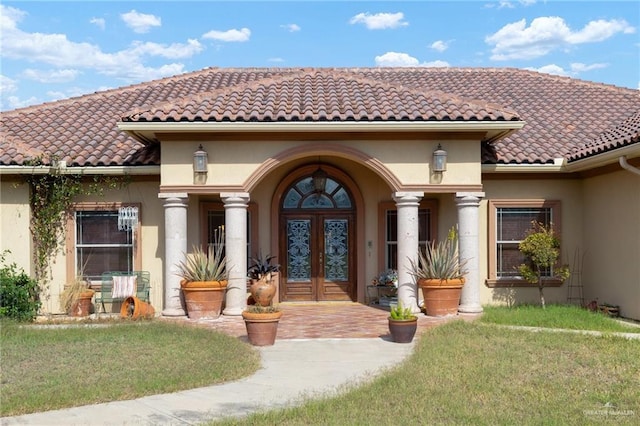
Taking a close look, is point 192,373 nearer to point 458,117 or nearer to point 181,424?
point 181,424

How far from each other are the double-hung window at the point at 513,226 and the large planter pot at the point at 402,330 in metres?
4.85

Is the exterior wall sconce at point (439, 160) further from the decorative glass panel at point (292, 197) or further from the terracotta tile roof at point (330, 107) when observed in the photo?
the decorative glass panel at point (292, 197)

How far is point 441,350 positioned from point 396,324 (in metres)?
1.07

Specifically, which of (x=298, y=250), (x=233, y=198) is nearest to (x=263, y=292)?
(x=233, y=198)

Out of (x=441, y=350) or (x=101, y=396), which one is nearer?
(x=101, y=396)

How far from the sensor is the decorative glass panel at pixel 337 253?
49.1 feet

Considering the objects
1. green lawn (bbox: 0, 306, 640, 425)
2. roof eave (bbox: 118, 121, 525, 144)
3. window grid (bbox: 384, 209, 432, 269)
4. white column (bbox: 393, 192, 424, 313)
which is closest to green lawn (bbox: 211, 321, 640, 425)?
green lawn (bbox: 0, 306, 640, 425)

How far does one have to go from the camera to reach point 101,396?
680 centimetres

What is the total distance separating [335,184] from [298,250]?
5.98ft

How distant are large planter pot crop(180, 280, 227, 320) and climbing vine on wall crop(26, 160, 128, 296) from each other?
125 inches

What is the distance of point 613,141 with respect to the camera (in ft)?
39.4

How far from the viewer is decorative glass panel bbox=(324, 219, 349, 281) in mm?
14953

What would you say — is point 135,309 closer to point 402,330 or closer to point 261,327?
point 261,327

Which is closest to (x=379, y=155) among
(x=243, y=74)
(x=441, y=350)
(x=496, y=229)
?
(x=496, y=229)
